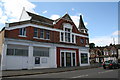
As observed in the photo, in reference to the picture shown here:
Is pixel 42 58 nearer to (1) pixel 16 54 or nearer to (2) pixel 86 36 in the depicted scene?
(1) pixel 16 54

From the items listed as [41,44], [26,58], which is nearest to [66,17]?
[41,44]

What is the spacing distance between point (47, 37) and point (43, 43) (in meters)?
1.97

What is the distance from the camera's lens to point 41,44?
86.5 ft

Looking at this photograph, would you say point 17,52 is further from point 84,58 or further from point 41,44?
point 84,58

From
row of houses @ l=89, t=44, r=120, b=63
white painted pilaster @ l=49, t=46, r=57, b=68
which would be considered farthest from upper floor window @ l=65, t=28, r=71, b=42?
row of houses @ l=89, t=44, r=120, b=63

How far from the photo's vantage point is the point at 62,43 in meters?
30.3

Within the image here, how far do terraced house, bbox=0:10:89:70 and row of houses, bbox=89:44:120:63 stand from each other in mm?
28832

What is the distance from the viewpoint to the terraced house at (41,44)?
22.4 m

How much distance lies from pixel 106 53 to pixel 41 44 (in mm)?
44162

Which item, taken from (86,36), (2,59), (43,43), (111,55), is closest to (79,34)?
(86,36)

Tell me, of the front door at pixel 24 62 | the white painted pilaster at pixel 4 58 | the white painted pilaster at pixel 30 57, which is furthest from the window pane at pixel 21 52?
the white painted pilaster at pixel 4 58

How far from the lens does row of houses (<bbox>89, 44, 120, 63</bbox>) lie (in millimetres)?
60944

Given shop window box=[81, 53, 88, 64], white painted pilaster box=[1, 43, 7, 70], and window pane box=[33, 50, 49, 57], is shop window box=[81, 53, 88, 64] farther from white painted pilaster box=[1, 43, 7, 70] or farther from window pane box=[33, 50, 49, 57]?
white painted pilaster box=[1, 43, 7, 70]

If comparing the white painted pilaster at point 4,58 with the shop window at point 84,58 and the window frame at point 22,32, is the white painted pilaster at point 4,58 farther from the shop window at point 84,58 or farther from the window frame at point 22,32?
the shop window at point 84,58
